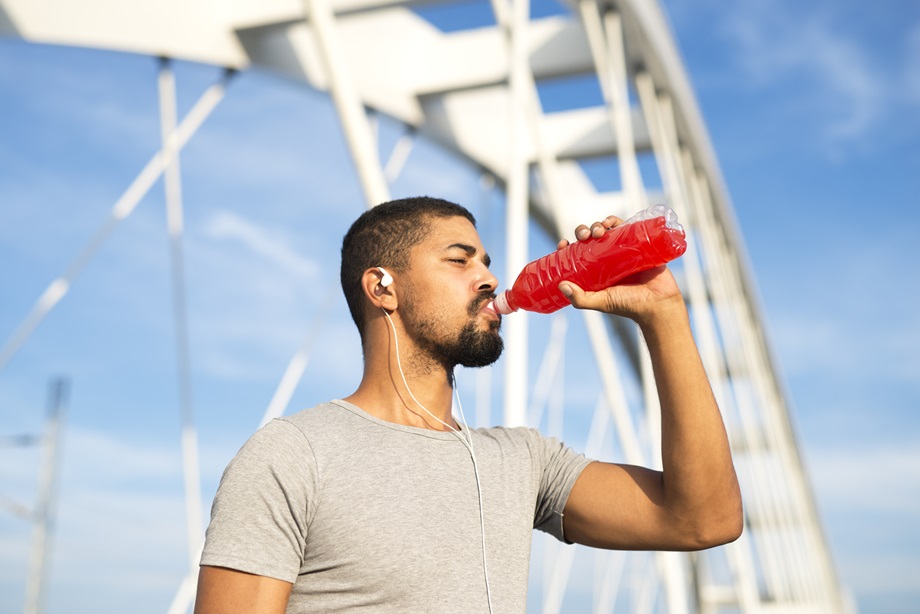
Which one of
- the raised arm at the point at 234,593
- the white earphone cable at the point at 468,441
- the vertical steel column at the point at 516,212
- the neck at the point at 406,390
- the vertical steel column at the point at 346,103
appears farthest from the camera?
the vertical steel column at the point at 516,212

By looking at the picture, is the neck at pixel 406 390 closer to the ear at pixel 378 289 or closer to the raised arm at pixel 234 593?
the ear at pixel 378 289

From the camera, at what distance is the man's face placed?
2.15 meters

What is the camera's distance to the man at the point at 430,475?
1.74 metres

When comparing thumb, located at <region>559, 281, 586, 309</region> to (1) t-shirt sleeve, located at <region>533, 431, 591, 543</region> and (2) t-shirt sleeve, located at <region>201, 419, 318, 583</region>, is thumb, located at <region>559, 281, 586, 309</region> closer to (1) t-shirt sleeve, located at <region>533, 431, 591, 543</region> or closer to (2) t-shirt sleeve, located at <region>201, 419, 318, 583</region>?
(1) t-shirt sleeve, located at <region>533, 431, 591, 543</region>

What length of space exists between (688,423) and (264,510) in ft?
2.93

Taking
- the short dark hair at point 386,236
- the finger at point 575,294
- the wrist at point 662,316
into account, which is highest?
the short dark hair at point 386,236

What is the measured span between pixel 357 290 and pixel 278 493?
2.36 ft

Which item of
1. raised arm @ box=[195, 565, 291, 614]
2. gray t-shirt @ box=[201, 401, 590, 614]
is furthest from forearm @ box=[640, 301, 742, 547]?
raised arm @ box=[195, 565, 291, 614]

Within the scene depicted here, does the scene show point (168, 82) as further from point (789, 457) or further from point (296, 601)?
point (789, 457)

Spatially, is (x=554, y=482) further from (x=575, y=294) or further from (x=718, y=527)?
(x=575, y=294)

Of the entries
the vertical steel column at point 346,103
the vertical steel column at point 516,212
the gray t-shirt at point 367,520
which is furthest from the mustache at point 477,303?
the vertical steel column at point 516,212

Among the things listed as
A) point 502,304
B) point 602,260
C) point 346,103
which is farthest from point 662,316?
point 346,103

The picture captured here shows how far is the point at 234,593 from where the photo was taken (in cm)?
167

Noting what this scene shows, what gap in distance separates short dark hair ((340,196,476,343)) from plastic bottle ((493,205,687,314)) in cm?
24
